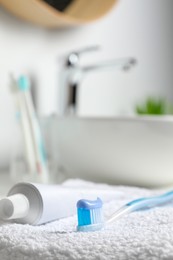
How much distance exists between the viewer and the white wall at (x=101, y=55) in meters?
1.04

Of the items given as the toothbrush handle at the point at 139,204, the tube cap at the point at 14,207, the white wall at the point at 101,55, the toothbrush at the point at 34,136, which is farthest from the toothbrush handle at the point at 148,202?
the white wall at the point at 101,55

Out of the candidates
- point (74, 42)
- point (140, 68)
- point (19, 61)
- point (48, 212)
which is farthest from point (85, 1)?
point (48, 212)

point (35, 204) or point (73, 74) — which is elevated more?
point (73, 74)

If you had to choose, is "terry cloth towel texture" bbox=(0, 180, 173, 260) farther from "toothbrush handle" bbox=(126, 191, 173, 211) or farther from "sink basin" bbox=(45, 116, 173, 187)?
"sink basin" bbox=(45, 116, 173, 187)

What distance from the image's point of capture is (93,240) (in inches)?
16.6

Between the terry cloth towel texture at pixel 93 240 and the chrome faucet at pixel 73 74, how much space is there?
1.92ft

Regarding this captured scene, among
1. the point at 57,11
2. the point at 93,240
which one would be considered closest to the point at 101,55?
the point at 57,11

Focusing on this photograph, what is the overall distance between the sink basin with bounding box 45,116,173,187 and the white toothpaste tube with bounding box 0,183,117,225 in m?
0.26

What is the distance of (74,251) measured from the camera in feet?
1.33

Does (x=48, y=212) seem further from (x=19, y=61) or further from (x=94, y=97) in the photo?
(x=94, y=97)

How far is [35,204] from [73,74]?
1.96 feet

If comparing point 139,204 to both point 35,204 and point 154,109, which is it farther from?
point 154,109

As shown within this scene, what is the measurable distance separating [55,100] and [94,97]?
6.3 inches

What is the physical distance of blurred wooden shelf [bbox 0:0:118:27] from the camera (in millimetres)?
997
